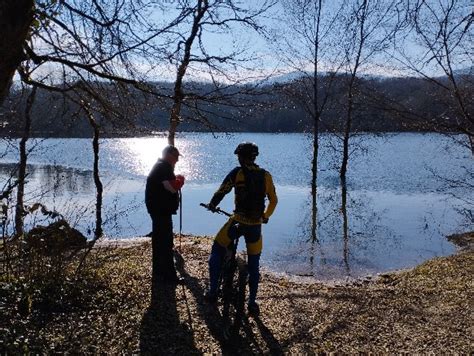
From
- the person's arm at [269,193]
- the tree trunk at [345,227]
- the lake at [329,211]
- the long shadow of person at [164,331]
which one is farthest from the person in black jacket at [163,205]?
the tree trunk at [345,227]

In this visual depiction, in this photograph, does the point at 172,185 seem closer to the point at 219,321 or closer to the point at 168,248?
the point at 168,248

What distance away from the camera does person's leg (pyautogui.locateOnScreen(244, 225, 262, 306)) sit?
6.00 meters

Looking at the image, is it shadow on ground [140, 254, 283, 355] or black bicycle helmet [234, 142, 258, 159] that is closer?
shadow on ground [140, 254, 283, 355]

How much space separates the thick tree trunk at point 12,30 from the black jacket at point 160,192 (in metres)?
3.66

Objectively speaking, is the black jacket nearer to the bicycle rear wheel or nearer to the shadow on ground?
the shadow on ground

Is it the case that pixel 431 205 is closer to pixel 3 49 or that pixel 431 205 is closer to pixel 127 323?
pixel 127 323

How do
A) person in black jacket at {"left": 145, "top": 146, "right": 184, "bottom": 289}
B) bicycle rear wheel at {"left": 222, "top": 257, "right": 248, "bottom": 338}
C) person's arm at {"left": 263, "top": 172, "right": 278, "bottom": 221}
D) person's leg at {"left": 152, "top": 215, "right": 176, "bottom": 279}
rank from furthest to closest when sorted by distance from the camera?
person's leg at {"left": 152, "top": 215, "right": 176, "bottom": 279} < person in black jacket at {"left": 145, "top": 146, "right": 184, "bottom": 289} < person's arm at {"left": 263, "top": 172, "right": 278, "bottom": 221} < bicycle rear wheel at {"left": 222, "top": 257, "right": 248, "bottom": 338}

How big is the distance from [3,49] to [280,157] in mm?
45223

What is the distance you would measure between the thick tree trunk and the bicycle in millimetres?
3083

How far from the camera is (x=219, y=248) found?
245 inches

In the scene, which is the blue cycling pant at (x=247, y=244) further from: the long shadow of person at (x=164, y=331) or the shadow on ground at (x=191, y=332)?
the long shadow of person at (x=164, y=331)

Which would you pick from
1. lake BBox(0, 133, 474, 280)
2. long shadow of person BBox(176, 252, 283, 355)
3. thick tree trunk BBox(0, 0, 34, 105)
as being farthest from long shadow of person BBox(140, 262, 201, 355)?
thick tree trunk BBox(0, 0, 34, 105)

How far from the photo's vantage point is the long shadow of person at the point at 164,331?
16.7 feet

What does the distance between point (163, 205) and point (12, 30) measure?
4109mm
